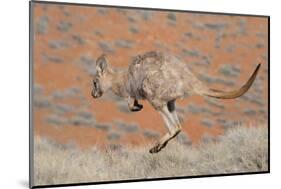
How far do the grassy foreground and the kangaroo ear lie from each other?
625mm

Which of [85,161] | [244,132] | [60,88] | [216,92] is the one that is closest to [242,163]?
→ [244,132]

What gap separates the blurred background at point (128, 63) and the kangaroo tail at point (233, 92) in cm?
4

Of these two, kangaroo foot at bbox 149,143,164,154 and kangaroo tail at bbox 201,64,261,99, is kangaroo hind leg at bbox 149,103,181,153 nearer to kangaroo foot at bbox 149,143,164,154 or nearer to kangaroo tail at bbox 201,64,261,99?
kangaroo foot at bbox 149,143,164,154

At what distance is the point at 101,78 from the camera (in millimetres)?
4602

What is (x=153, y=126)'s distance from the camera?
15.6 feet

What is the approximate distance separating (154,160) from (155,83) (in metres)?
0.63

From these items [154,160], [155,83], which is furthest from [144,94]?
[154,160]

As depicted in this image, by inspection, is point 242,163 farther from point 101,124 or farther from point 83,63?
point 83,63

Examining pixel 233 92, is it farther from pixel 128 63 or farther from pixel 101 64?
pixel 101 64

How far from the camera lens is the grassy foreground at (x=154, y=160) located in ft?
14.5

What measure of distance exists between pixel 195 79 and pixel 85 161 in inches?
46.0

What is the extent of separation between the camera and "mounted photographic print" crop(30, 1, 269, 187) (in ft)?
14.5

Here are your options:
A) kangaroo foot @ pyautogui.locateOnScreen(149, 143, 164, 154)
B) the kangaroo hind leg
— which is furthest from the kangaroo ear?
kangaroo foot @ pyautogui.locateOnScreen(149, 143, 164, 154)

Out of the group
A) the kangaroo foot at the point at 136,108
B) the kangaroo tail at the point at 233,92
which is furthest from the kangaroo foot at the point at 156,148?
the kangaroo tail at the point at 233,92
